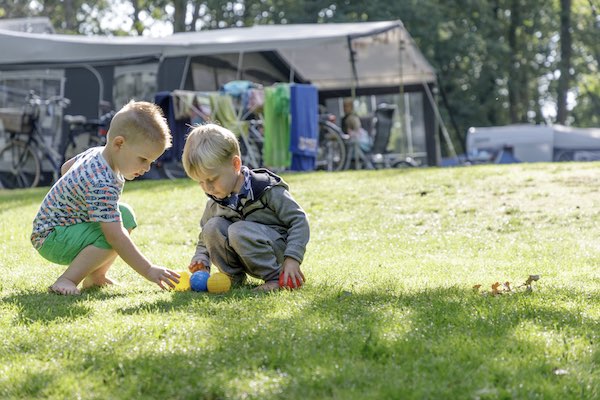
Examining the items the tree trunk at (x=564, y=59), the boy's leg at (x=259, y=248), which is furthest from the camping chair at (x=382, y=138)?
the tree trunk at (x=564, y=59)

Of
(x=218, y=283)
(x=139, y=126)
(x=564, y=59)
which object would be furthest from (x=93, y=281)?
(x=564, y=59)

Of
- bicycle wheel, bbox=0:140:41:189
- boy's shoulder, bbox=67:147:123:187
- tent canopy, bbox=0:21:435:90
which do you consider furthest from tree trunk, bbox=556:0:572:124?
boy's shoulder, bbox=67:147:123:187

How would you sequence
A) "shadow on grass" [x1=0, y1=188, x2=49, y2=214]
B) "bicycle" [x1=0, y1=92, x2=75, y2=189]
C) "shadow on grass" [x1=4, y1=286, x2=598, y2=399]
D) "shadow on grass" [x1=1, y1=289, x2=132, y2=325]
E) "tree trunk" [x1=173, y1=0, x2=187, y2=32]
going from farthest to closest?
1. "tree trunk" [x1=173, y1=0, x2=187, y2=32]
2. "bicycle" [x1=0, y1=92, x2=75, y2=189]
3. "shadow on grass" [x1=0, y1=188, x2=49, y2=214]
4. "shadow on grass" [x1=1, y1=289, x2=132, y2=325]
5. "shadow on grass" [x1=4, y1=286, x2=598, y2=399]

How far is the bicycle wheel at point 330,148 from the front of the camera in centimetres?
1181

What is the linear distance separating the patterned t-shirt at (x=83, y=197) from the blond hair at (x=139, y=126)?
179mm

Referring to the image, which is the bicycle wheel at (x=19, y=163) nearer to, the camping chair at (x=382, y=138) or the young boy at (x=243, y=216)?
the camping chair at (x=382, y=138)

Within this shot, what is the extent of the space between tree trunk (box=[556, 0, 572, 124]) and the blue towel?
19000 millimetres

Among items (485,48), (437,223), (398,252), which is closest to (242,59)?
(437,223)

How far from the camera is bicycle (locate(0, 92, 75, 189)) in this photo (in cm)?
1177

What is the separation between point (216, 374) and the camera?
249cm

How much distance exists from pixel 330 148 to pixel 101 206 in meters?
8.20

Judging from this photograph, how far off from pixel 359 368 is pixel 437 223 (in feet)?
14.3

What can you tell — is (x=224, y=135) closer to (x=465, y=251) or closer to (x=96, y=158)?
(x=96, y=158)

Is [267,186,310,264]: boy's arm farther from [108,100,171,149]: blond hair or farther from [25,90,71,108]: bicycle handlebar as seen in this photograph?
[25,90,71,108]: bicycle handlebar
